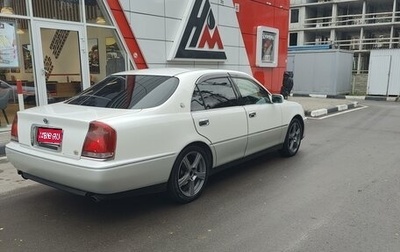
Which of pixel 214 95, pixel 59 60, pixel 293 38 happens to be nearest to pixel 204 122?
pixel 214 95

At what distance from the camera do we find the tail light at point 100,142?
332 centimetres

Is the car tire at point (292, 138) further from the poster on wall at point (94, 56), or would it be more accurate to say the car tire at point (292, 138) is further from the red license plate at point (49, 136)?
the poster on wall at point (94, 56)

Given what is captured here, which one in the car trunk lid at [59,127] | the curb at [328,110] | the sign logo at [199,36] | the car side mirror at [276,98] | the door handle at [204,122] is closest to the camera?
the car trunk lid at [59,127]

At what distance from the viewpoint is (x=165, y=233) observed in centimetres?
346

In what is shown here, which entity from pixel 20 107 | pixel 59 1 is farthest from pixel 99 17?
pixel 20 107

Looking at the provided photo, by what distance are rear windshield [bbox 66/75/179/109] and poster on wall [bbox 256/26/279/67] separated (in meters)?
10.2

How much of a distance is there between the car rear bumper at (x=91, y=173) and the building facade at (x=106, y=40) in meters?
4.09

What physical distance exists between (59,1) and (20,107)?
2.86 meters

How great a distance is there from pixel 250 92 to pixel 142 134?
229cm

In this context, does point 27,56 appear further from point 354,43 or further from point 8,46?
point 354,43

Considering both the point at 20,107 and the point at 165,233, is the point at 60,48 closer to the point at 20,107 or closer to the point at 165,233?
the point at 20,107

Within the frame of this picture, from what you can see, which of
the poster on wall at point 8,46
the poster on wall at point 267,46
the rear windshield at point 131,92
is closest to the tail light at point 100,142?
the rear windshield at point 131,92

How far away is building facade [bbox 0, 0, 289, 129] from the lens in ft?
25.9

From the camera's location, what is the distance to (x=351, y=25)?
46094 mm
